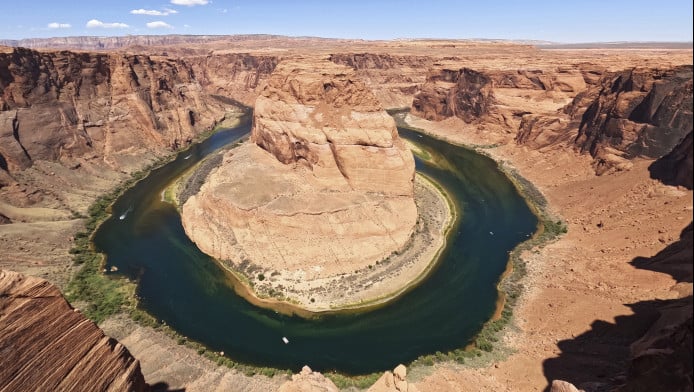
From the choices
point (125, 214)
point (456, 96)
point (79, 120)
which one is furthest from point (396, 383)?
point (456, 96)

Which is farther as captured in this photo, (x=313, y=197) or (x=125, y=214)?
(x=125, y=214)

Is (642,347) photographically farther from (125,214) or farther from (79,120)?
(79,120)

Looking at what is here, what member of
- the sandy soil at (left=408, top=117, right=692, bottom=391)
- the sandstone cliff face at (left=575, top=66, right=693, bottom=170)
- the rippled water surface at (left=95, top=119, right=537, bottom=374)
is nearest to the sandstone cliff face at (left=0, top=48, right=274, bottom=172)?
the rippled water surface at (left=95, top=119, right=537, bottom=374)

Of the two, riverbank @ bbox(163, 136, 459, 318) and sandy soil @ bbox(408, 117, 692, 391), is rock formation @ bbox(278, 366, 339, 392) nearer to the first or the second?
sandy soil @ bbox(408, 117, 692, 391)

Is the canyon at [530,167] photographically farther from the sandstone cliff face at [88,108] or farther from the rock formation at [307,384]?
the rock formation at [307,384]

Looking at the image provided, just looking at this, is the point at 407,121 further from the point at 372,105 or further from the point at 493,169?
the point at 372,105
